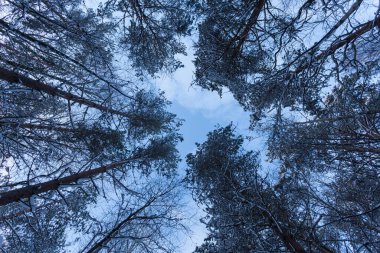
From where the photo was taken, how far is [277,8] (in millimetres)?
5914

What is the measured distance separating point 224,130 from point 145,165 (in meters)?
2.98

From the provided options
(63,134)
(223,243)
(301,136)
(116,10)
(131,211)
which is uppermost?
(116,10)

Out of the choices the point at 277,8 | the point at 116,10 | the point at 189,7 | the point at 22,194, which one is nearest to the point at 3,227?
the point at 22,194

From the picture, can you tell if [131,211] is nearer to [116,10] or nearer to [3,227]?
[3,227]

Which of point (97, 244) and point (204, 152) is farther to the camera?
point (204, 152)

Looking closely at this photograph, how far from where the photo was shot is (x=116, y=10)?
7859mm

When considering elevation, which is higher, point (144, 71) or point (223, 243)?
point (144, 71)

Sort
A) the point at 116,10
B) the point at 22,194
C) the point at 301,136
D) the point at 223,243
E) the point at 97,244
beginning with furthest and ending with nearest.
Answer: the point at 116,10 < the point at 301,136 < the point at 223,243 < the point at 97,244 < the point at 22,194

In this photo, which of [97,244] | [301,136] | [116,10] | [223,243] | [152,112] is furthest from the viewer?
[152,112]

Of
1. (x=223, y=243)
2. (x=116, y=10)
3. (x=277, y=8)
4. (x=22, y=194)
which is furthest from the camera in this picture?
(x=116, y=10)

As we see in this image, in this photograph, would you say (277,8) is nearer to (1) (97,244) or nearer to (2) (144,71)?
(2) (144,71)

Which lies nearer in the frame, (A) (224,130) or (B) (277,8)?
(B) (277,8)

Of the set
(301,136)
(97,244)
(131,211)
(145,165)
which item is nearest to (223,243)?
(131,211)

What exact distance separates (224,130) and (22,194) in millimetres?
6432
